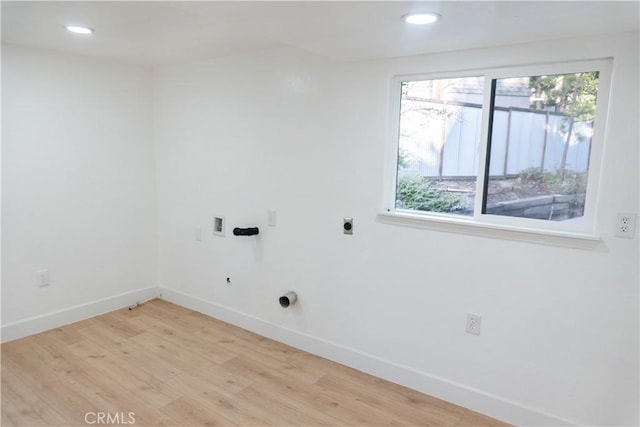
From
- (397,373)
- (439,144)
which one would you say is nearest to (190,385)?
(397,373)

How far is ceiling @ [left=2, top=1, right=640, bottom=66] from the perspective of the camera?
5.57 ft

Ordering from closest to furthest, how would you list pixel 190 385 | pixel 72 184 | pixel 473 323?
pixel 473 323, pixel 190 385, pixel 72 184

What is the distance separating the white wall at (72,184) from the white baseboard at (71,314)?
0.01 metres

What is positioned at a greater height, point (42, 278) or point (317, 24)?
point (317, 24)

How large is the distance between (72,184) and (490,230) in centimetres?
329

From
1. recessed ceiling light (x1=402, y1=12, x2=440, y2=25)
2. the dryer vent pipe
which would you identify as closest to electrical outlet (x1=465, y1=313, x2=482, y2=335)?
the dryer vent pipe

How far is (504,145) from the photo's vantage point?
239 centimetres

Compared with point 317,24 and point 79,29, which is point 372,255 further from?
point 79,29

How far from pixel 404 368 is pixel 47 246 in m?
2.97

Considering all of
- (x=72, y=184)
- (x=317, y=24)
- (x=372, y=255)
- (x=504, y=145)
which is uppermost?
(x=317, y=24)

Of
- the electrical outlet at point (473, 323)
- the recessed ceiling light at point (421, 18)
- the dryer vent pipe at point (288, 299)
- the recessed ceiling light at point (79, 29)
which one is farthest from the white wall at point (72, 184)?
the electrical outlet at point (473, 323)

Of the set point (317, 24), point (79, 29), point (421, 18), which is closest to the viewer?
point (421, 18)

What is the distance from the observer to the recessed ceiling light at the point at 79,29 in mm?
2561

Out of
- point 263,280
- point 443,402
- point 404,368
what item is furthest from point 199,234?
point 443,402
